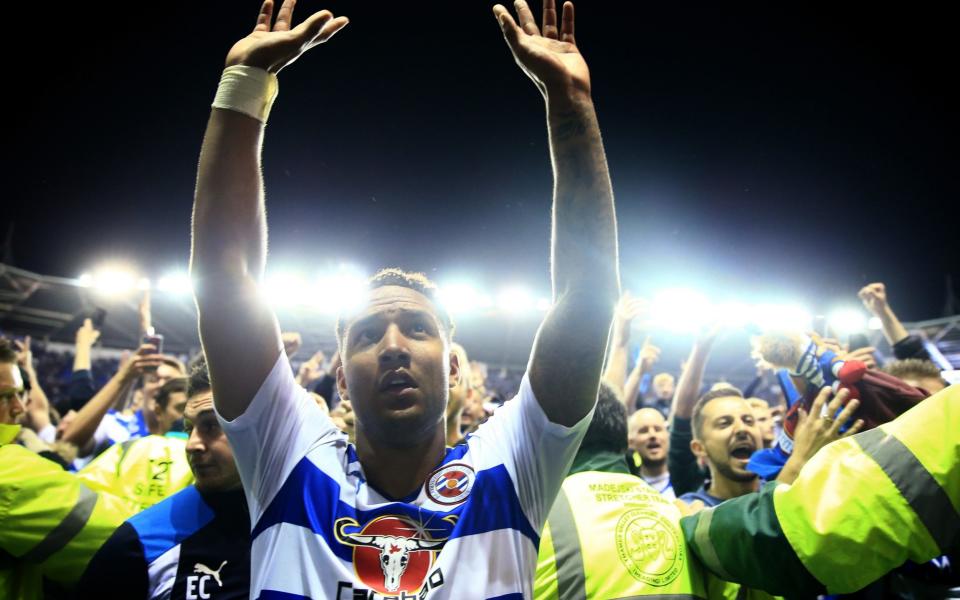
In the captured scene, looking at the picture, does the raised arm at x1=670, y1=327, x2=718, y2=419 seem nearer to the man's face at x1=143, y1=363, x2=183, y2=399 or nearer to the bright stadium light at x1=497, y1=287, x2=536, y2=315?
the man's face at x1=143, y1=363, x2=183, y2=399

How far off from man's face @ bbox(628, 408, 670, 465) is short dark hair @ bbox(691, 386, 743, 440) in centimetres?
72

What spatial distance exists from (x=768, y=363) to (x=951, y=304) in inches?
870

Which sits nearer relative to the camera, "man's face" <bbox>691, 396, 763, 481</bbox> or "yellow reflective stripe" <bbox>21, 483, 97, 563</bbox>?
"yellow reflective stripe" <bbox>21, 483, 97, 563</bbox>

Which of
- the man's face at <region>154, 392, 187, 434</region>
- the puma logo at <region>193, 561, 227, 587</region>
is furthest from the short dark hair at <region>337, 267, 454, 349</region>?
the man's face at <region>154, 392, 187, 434</region>

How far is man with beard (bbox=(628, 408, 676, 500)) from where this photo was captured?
4488 millimetres

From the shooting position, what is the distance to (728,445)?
3494 mm

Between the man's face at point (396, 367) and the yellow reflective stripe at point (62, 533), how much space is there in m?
1.17

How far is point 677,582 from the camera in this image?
2.09m

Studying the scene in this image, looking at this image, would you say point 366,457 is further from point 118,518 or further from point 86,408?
point 86,408

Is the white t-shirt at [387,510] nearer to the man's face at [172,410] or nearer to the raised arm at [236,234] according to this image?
the raised arm at [236,234]

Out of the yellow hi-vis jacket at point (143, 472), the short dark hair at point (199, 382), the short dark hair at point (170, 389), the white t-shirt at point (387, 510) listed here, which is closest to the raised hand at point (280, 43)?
the white t-shirt at point (387, 510)

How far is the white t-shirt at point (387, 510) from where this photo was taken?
4.95 feet

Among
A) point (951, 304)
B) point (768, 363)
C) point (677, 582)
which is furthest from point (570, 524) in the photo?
point (951, 304)

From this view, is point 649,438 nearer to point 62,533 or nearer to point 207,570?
point 207,570
